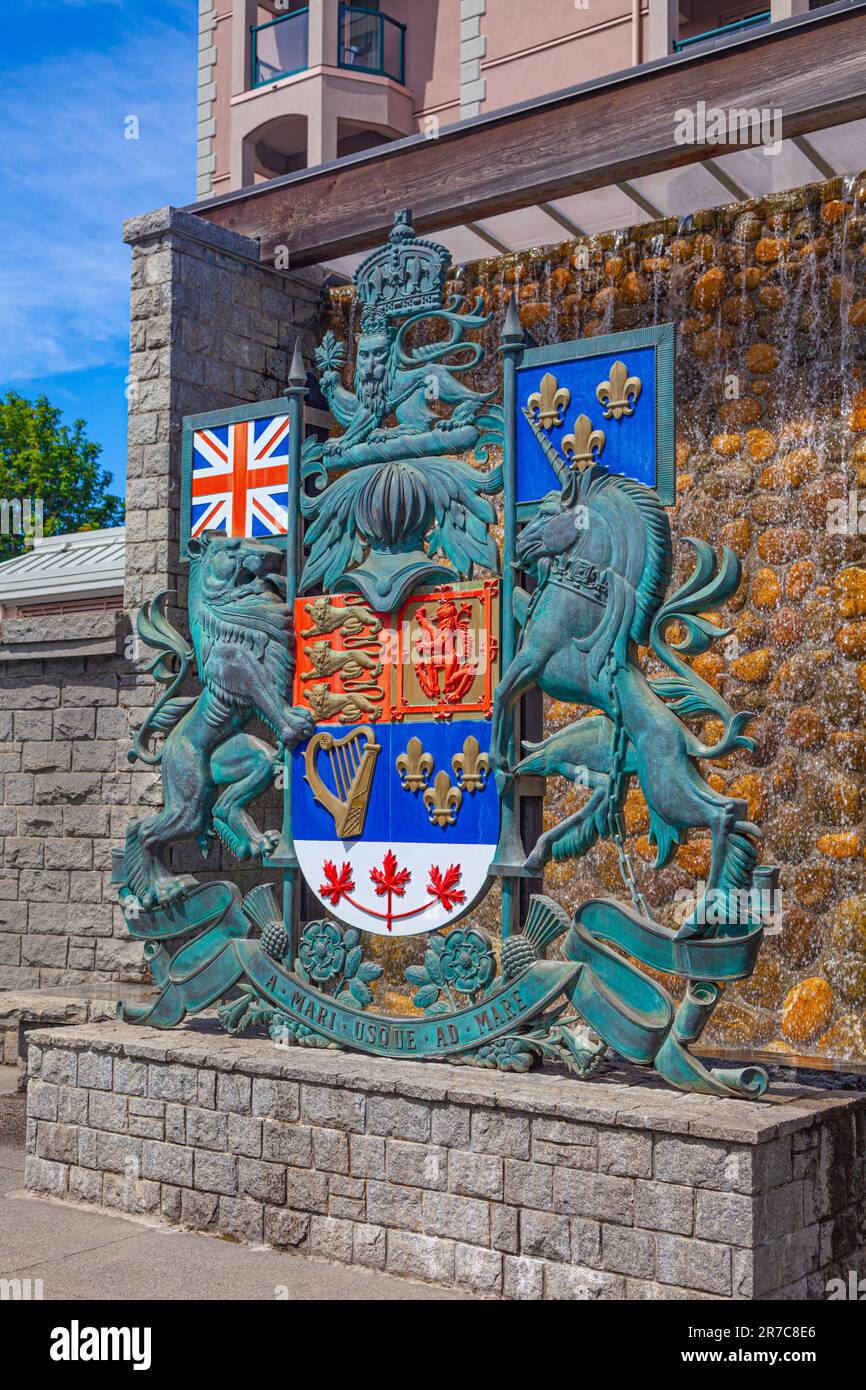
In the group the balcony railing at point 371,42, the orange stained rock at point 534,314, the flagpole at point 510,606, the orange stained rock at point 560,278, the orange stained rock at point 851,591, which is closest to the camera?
the flagpole at point 510,606

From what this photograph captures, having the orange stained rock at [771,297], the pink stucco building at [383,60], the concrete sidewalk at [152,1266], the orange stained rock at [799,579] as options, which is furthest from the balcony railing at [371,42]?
the concrete sidewalk at [152,1266]

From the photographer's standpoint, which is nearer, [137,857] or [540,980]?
[540,980]

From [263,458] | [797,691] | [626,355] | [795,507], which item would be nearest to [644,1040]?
[626,355]

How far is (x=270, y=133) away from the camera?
24.8 meters

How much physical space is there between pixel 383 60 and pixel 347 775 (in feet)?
62.6

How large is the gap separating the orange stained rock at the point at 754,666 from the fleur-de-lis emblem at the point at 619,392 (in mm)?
3979

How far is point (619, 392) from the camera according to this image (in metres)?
6.11

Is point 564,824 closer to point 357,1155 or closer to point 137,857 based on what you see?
point 357,1155

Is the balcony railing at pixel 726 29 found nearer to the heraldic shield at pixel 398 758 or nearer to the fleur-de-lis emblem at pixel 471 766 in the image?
the heraldic shield at pixel 398 758

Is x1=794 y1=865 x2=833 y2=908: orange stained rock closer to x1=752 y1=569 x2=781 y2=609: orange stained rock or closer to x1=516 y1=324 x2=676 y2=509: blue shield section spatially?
x1=752 y1=569 x2=781 y2=609: orange stained rock

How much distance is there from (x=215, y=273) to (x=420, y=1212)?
700 cm

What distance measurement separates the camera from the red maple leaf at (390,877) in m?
6.59

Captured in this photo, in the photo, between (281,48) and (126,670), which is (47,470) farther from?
(126,670)

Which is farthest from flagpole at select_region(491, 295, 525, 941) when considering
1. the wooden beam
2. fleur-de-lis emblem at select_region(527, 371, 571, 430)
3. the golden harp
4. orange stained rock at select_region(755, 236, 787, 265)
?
orange stained rock at select_region(755, 236, 787, 265)
